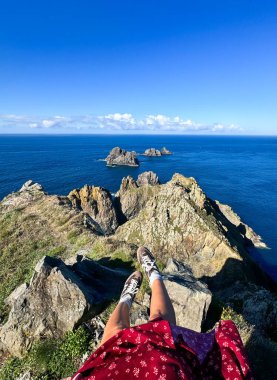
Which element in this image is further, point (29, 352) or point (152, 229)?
point (152, 229)

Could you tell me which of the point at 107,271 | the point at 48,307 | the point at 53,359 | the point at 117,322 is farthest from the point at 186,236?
the point at 117,322

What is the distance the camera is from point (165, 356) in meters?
4.08

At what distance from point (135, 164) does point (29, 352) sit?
162m

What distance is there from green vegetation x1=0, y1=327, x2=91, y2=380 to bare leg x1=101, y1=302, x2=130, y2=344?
149 inches

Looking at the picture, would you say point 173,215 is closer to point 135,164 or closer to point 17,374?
point 17,374

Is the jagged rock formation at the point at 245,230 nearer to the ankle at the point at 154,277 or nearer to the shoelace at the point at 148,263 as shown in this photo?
the shoelace at the point at 148,263

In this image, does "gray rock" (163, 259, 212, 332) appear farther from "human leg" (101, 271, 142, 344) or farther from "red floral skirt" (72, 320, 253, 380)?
"red floral skirt" (72, 320, 253, 380)

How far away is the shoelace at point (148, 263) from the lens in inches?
342

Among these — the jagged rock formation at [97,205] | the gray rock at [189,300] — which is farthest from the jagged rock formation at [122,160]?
the gray rock at [189,300]

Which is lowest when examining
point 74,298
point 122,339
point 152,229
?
point 152,229

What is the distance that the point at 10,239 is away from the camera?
2484 centimetres

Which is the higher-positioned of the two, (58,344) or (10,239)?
(58,344)

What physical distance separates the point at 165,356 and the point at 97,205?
71.8 metres

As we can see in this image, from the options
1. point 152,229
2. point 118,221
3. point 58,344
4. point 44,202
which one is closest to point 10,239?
point 44,202
